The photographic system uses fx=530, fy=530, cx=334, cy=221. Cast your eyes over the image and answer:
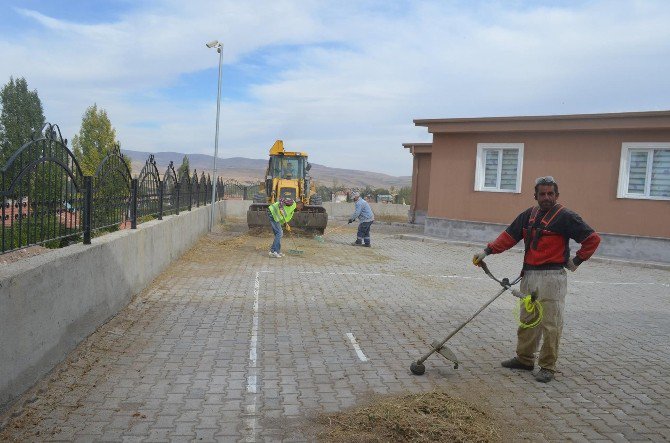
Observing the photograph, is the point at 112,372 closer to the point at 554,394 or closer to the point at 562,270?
the point at 554,394

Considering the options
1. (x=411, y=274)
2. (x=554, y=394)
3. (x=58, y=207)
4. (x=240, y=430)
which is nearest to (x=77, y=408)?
(x=240, y=430)

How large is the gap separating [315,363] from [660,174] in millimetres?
12238

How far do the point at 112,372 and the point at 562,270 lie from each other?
4346 millimetres

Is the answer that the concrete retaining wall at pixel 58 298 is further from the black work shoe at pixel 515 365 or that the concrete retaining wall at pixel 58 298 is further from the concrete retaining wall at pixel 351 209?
the concrete retaining wall at pixel 351 209

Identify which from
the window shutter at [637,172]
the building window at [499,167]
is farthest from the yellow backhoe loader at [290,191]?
the window shutter at [637,172]

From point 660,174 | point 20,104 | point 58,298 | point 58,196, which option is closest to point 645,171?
point 660,174

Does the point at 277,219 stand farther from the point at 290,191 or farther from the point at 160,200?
the point at 290,191

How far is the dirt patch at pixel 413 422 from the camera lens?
3.70 metres

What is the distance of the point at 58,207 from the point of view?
5.38 metres

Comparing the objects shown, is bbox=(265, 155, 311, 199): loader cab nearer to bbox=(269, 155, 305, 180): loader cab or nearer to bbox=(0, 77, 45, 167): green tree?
bbox=(269, 155, 305, 180): loader cab

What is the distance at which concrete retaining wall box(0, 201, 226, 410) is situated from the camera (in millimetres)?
3949

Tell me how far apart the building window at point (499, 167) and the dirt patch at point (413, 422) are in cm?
1258

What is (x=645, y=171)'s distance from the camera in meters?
13.9

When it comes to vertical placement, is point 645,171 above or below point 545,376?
above
